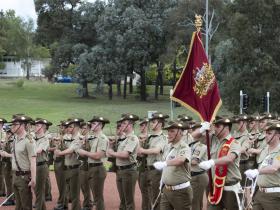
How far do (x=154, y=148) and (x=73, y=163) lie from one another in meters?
2.08

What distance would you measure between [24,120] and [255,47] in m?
29.9

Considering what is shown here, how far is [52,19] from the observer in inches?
2574

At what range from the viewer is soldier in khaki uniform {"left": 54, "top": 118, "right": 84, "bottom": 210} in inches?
468

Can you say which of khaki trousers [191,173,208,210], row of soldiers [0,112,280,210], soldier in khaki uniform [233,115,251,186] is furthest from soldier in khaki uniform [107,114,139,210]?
soldier in khaki uniform [233,115,251,186]

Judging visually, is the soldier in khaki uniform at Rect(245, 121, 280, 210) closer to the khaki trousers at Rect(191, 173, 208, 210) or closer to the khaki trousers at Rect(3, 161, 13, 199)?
the khaki trousers at Rect(191, 173, 208, 210)

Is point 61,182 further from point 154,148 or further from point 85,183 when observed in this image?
point 154,148

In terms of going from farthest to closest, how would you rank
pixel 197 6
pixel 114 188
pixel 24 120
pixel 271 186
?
pixel 197 6 → pixel 114 188 → pixel 24 120 → pixel 271 186

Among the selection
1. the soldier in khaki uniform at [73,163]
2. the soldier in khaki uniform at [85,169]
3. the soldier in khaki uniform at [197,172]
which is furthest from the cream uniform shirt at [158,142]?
the soldier in khaki uniform at [73,163]

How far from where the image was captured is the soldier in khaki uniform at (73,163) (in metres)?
11.9

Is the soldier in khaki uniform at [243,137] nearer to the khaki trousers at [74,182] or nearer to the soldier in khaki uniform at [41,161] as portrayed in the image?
the khaki trousers at [74,182]

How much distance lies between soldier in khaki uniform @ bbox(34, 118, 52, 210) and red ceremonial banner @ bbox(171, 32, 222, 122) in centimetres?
381

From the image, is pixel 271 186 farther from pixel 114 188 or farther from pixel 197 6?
pixel 197 6

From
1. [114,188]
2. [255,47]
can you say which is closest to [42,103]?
[255,47]

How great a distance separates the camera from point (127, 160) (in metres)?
11.2
